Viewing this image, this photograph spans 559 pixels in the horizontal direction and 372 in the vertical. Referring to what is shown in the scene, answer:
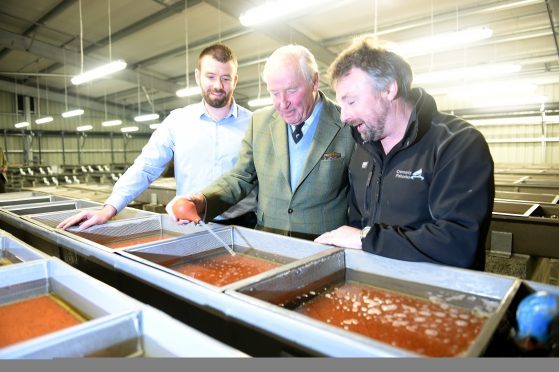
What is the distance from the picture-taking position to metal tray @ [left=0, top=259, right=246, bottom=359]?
28.6 inches

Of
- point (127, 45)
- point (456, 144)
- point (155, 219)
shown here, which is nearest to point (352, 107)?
point (456, 144)

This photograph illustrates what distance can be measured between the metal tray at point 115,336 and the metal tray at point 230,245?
1.22 feet

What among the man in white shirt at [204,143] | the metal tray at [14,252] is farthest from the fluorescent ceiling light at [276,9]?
the metal tray at [14,252]

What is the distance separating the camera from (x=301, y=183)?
182 centimetres

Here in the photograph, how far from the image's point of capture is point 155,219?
2193 mm

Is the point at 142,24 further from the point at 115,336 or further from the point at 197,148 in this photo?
the point at 115,336

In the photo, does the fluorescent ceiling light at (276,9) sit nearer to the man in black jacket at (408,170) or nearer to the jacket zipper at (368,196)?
the man in black jacket at (408,170)

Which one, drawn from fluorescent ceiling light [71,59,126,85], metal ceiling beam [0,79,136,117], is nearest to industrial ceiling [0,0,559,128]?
fluorescent ceiling light [71,59,126,85]

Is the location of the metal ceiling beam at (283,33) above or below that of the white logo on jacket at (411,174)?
above

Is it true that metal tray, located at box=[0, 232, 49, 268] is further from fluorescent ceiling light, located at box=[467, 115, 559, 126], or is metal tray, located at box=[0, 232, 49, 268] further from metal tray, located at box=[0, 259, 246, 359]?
fluorescent ceiling light, located at box=[467, 115, 559, 126]

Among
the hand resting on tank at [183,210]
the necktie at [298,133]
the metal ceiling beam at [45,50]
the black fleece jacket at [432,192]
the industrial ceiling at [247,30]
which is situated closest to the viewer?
the black fleece jacket at [432,192]

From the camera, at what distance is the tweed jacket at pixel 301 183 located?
1823 mm

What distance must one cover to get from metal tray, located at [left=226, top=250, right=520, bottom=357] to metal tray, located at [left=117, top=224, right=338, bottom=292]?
0.16 metres

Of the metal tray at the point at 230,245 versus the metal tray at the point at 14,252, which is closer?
the metal tray at the point at 14,252
